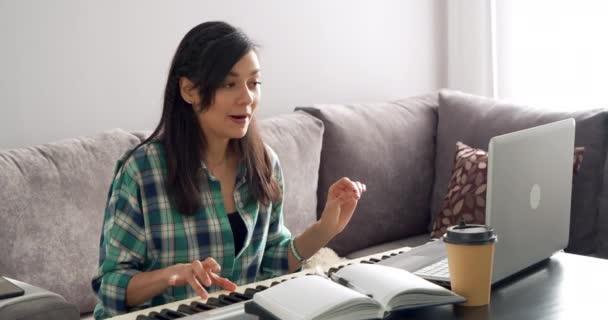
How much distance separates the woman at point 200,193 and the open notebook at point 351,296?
0.42 meters

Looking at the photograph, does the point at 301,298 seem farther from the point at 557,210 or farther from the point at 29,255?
the point at 29,255

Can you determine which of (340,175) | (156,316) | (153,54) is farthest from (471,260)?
(153,54)

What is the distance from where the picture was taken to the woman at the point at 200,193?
1823 millimetres

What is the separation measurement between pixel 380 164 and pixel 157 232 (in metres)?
1.34

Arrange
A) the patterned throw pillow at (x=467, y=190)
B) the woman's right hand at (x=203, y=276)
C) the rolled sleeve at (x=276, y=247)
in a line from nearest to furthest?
the woman's right hand at (x=203, y=276), the rolled sleeve at (x=276, y=247), the patterned throw pillow at (x=467, y=190)

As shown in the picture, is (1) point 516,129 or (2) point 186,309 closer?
(2) point 186,309

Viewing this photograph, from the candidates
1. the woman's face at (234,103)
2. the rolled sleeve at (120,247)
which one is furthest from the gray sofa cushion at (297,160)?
the rolled sleeve at (120,247)

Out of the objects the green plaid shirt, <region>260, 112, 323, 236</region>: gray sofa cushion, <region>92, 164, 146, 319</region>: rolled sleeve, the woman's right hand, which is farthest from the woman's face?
<region>260, 112, 323, 236</region>: gray sofa cushion

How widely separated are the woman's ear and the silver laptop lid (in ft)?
2.36

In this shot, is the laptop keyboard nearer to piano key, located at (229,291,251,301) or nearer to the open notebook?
the open notebook

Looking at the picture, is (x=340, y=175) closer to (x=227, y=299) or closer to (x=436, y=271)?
(x=436, y=271)

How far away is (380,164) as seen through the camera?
121 inches

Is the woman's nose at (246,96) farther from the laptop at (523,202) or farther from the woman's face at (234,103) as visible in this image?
the laptop at (523,202)

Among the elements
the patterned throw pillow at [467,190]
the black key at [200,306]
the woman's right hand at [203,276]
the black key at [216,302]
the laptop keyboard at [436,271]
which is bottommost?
the patterned throw pillow at [467,190]
